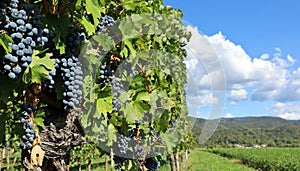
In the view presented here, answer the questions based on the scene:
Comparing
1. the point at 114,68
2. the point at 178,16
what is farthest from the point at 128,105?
the point at 178,16

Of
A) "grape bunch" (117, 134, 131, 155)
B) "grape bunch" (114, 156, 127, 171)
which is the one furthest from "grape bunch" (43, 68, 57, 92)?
"grape bunch" (114, 156, 127, 171)

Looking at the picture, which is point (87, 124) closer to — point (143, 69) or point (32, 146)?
point (32, 146)

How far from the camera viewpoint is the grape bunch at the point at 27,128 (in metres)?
2.41

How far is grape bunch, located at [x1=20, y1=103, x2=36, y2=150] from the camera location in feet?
7.90

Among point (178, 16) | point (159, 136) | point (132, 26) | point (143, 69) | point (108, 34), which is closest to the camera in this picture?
point (108, 34)

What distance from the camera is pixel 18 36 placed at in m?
2.08

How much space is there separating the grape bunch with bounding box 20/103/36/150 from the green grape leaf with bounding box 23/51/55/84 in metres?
0.28

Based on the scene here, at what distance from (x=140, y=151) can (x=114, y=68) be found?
199cm

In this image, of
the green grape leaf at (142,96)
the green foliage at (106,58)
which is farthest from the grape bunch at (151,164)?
the green grape leaf at (142,96)

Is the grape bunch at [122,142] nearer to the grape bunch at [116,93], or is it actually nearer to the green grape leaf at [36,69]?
the grape bunch at [116,93]

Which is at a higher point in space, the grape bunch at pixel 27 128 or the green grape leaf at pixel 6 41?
the green grape leaf at pixel 6 41

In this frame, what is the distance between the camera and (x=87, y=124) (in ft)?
10.6

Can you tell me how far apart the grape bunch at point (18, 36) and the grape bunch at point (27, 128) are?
314mm

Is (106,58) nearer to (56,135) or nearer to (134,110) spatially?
(134,110)
